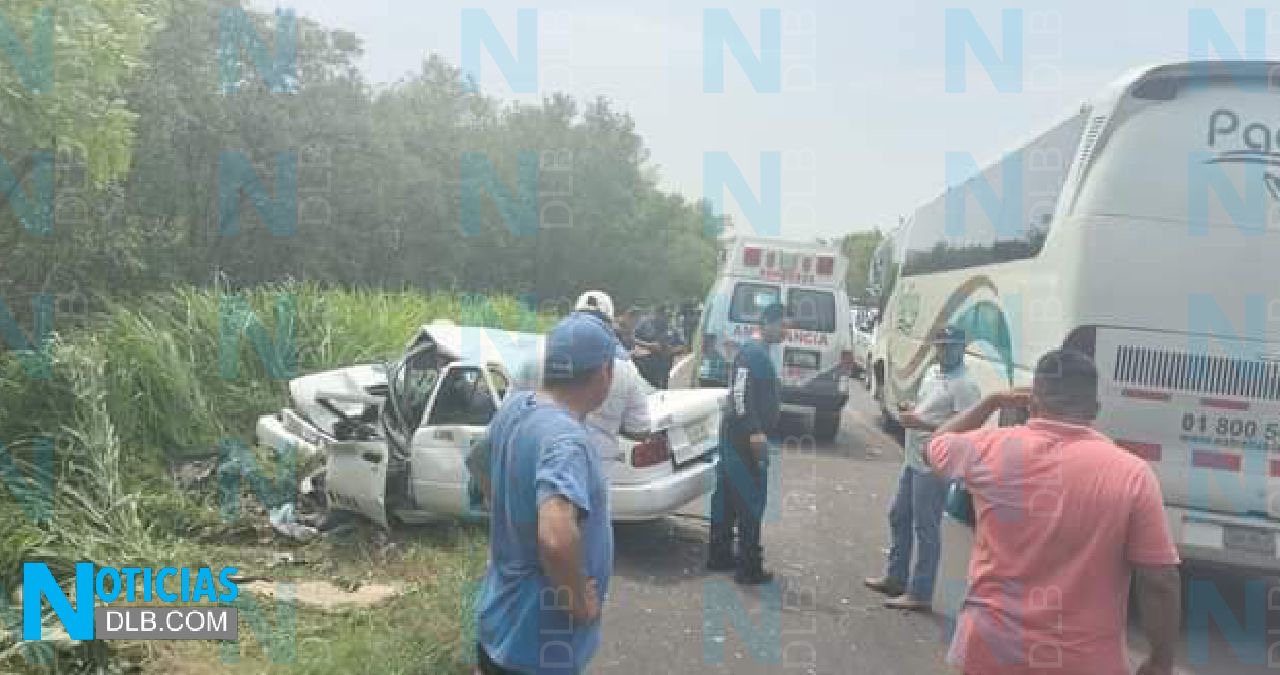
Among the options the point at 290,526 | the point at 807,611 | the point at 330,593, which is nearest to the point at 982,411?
the point at 807,611

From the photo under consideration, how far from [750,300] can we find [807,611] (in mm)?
7901

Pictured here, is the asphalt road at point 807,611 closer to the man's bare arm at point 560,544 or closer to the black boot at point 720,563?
the black boot at point 720,563

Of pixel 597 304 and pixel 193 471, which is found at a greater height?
pixel 597 304

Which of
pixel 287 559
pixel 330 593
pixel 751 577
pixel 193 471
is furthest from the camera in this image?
pixel 193 471

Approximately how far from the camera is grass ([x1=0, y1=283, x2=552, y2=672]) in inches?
198

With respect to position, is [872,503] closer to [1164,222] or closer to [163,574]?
[1164,222]

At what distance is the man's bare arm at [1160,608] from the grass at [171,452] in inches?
128

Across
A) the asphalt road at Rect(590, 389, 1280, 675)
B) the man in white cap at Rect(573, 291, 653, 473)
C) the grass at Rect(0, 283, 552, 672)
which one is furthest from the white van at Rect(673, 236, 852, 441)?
the man in white cap at Rect(573, 291, 653, 473)

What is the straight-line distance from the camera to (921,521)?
6230 millimetres

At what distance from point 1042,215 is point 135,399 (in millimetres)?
8110

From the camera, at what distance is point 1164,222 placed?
20.5ft

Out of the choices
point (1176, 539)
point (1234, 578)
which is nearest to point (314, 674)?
point (1176, 539)

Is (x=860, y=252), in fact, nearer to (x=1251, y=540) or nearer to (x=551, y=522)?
(x=1251, y=540)

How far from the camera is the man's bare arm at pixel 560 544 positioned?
2.44 meters
